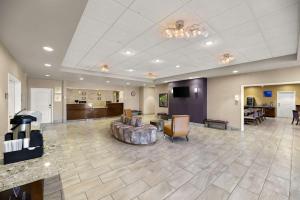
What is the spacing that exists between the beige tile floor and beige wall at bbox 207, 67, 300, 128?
2315mm

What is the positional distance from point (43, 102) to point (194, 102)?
346 inches

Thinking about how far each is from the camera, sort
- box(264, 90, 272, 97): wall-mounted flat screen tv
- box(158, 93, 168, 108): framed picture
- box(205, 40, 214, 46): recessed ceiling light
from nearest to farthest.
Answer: box(205, 40, 214, 46): recessed ceiling light → box(158, 93, 168, 108): framed picture → box(264, 90, 272, 97): wall-mounted flat screen tv

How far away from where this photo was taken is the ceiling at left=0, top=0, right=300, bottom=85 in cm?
191

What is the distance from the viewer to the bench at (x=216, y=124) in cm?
655

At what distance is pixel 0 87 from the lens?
2619 mm

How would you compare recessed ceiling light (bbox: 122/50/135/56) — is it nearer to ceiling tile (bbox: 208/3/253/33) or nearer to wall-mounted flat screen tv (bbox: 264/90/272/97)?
A: ceiling tile (bbox: 208/3/253/33)

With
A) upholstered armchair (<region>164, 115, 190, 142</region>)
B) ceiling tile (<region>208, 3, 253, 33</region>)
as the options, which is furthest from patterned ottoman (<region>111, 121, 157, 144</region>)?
ceiling tile (<region>208, 3, 253, 33</region>)

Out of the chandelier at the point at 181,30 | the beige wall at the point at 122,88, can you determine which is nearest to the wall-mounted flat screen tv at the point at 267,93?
the beige wall at the point at 122,88

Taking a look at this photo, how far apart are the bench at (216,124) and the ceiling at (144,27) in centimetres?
337

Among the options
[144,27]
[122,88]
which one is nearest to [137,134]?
[144,27]

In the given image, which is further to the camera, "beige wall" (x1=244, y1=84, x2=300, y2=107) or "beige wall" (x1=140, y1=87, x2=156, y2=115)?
"beige wall" (x1=140, y1=87, x2=156, y2=115)

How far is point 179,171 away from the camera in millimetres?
2775

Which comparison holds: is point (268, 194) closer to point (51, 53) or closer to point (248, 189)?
point (248, 189)

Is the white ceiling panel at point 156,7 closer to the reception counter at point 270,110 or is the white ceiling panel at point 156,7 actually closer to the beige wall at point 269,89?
the reception counter at point 270,110
